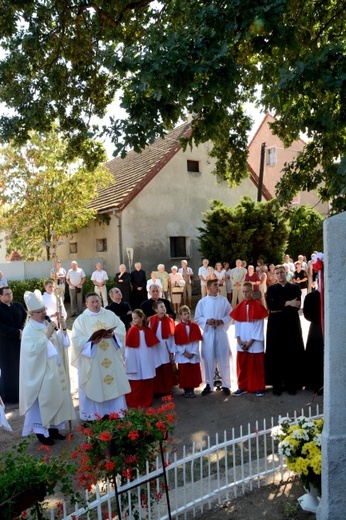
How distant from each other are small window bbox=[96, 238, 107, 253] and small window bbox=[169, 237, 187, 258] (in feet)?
10.5

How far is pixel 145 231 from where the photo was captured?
21.9 meters

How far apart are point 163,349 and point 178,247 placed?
15.5m

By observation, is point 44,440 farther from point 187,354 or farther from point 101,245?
point 101,245

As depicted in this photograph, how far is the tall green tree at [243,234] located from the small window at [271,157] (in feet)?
60.1

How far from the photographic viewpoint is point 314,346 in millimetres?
8117

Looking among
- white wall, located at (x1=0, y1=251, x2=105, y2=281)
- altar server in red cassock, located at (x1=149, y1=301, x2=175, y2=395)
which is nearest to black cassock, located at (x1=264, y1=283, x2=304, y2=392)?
altar server in red cassock, located at (x1=149, y1=301, x2=175, y2=395)

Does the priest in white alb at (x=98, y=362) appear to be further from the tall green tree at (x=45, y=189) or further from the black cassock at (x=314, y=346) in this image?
the tall green tree at (x=45, y=189)

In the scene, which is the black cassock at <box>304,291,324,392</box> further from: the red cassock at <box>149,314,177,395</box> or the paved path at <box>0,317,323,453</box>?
the red cassock at <box>149,314,177,395</box>

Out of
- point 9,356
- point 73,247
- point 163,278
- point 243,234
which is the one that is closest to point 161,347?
point 9,356

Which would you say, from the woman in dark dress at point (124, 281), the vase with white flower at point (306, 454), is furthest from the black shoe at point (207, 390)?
the woman in dark dress at point (124, 281)

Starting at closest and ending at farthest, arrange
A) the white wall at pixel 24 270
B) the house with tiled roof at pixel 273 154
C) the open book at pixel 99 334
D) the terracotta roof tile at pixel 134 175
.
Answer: the open book at pixel 99 334 → the white wall at pixel 24 270 → the terracotta roof tile at pixel 134 175 → the house with tiled roof at pixel 273 154

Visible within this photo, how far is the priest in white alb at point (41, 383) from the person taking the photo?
20.9 ft

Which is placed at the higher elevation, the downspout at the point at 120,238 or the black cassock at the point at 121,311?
the downspout at the point at 120,238

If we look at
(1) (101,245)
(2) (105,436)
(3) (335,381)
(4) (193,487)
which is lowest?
(4) (193,487)
